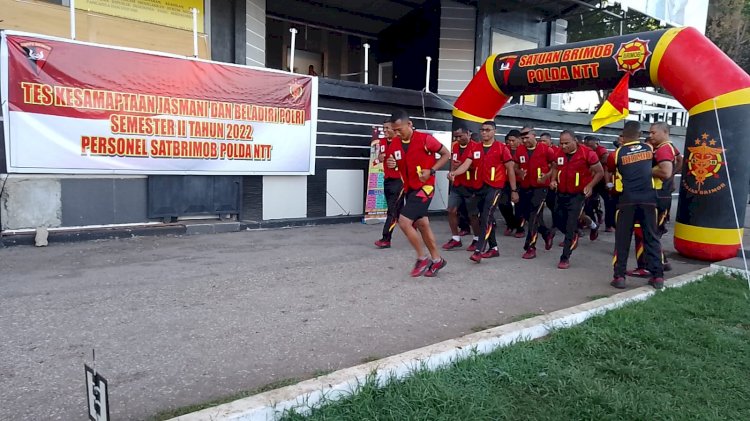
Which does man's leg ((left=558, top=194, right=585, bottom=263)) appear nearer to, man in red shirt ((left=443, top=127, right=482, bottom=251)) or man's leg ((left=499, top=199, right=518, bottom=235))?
man in red shirt ((left=443, top=127, right=482, bottom=251))

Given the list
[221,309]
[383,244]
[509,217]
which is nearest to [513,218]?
[509,217]

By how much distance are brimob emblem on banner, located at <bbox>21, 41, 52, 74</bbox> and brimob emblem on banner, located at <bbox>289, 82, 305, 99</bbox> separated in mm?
3831

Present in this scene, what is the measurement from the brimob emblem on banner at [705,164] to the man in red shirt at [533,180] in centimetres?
193

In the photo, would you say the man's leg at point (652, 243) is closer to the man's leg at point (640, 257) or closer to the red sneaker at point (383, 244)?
the man's leg at point (640, 257)

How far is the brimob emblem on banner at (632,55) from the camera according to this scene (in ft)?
26.0

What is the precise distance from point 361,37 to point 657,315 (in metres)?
14.9

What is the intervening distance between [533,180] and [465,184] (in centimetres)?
133

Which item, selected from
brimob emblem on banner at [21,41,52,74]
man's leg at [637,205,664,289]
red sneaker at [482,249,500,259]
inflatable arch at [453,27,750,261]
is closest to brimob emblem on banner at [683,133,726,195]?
inflatable arch at [453,27,750,261]

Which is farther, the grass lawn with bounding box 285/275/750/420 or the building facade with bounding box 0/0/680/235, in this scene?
the building facade with bounding box 0/0/680/235

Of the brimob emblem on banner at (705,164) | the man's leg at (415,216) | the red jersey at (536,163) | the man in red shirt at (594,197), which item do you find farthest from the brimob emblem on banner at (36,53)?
the brimob emblem on banner at (705,164)

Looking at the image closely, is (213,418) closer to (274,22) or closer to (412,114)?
(412,114)

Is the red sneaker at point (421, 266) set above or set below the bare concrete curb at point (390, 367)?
above

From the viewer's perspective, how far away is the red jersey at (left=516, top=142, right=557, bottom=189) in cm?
805

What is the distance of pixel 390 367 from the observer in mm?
3322
